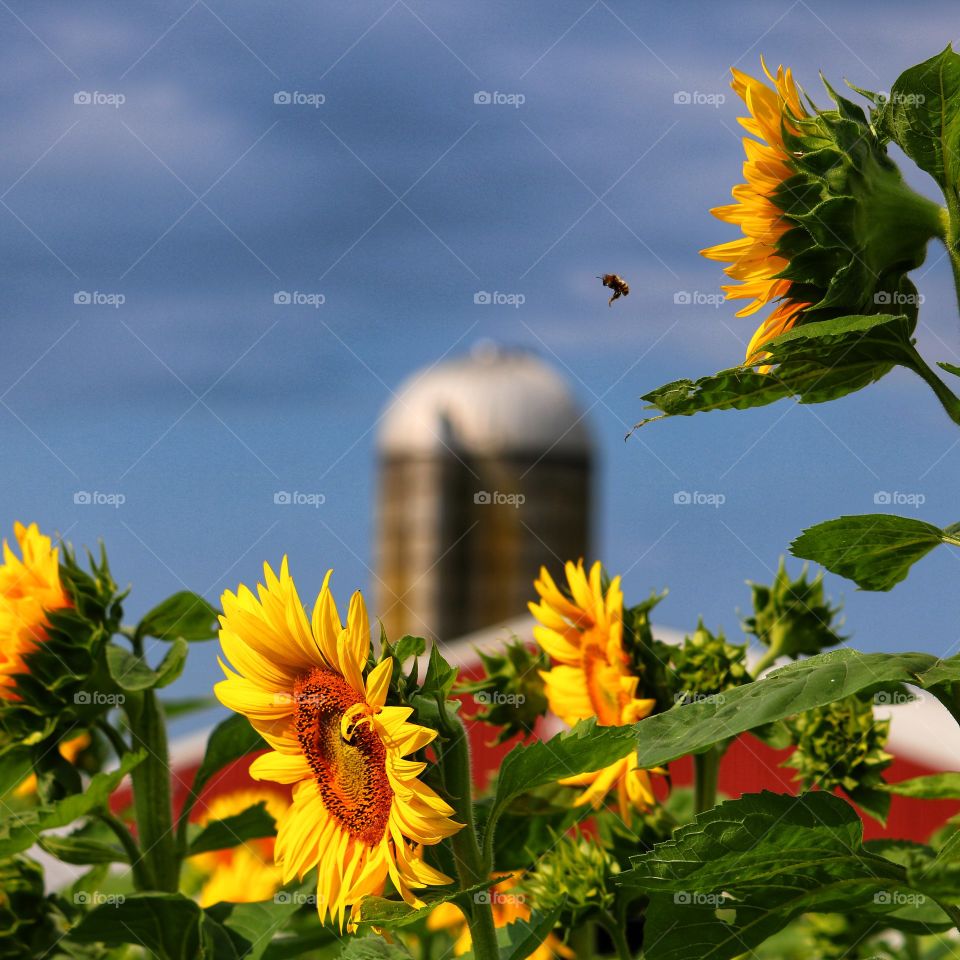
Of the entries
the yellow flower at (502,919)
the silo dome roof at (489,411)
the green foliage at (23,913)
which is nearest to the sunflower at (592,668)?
the yellow flower at (502,919)

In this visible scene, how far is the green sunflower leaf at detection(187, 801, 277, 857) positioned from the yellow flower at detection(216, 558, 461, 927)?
0.41m

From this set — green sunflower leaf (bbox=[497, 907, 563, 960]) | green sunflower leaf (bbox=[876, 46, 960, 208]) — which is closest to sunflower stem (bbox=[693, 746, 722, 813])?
green sunflower leaf (bbox=[497, 907, 563, 960])

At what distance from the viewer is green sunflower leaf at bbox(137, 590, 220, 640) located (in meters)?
1.94

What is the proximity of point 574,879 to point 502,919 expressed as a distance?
1.51 ft

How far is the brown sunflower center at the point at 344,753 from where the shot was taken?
1323mm

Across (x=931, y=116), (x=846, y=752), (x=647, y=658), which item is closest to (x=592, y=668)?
(x=647, y=658)

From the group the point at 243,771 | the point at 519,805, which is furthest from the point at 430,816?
the point at 243,771

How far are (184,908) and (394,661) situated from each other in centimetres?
62

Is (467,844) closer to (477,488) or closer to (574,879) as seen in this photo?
(574,879)

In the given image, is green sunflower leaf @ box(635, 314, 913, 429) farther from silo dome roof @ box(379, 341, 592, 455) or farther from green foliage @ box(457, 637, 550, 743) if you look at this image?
silo dome roof @ box(379, 341, 592, 455)

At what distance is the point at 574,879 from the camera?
173 cm

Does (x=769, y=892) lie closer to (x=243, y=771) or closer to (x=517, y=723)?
(x=517, y=723)

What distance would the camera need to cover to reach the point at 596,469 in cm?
1200

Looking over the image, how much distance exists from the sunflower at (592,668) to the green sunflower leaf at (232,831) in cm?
49
